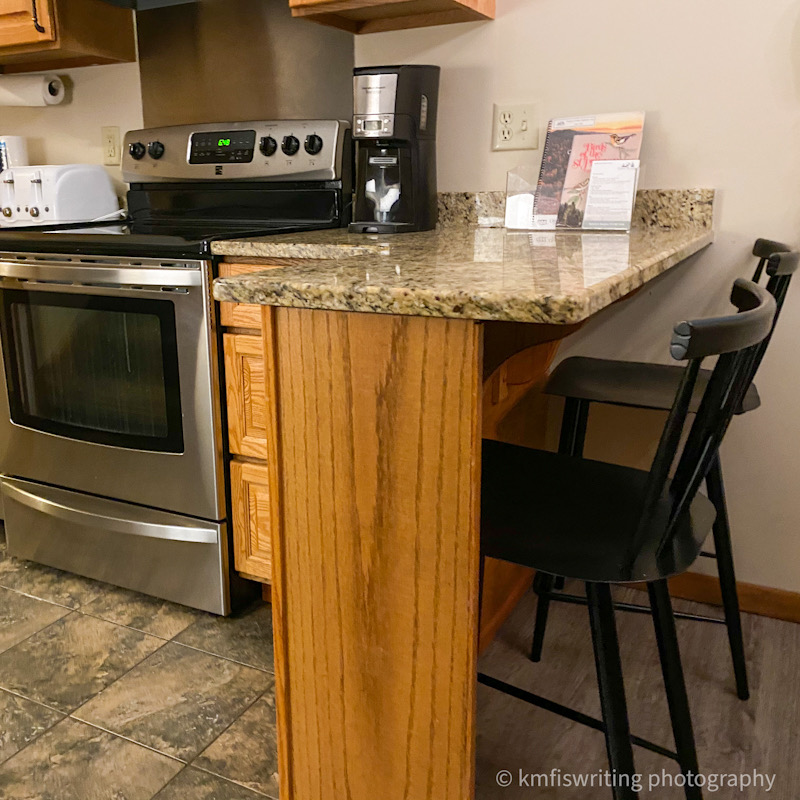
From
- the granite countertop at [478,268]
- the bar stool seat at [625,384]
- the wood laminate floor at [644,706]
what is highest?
the granite countertop at [478,268]

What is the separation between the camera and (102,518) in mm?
1966

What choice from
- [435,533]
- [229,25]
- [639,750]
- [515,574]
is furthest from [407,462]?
[229,25]

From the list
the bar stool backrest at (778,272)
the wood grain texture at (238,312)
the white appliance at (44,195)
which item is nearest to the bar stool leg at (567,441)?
the bar stool backrest at (778,272)

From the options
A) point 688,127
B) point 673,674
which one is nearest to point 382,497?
point 673,674

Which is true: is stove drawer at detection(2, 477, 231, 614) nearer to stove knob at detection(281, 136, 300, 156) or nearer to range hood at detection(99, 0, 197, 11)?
stove knob at detection(281, 136, 300, 156)

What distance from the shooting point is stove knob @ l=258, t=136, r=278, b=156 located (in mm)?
2055

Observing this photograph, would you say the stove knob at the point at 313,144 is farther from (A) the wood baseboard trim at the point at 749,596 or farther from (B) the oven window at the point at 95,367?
(A) the wood baseboard trim at the point at 749,596

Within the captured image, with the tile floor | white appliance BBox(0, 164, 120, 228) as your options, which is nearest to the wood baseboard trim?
the tile floor

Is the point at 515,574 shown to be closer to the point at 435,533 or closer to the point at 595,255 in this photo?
the point at 595,255

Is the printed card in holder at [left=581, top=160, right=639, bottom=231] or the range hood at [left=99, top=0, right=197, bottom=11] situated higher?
the range hood at [left=99, top=0, right=197, bottom=11]

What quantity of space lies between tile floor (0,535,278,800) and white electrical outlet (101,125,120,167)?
52.8 inches

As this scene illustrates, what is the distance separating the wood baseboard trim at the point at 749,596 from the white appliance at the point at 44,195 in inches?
74.9

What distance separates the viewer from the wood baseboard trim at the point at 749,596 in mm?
1888

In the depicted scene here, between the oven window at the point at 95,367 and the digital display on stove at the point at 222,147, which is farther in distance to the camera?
the digital display on stove at the point at 222,147
